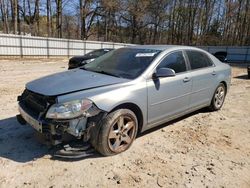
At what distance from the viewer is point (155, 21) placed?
43.5m

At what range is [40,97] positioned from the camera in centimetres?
329

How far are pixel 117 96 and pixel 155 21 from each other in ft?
139

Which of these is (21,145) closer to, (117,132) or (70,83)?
(70,83)

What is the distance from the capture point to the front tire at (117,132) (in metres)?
3.32

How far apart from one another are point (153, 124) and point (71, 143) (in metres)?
1.39

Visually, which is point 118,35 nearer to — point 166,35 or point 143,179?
point 166,35

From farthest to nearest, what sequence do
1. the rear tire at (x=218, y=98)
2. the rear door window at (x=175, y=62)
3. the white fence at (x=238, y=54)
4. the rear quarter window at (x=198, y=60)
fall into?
the white fence at (x=238, y=54) → the rear tire at (x=218, y=98) → the rear quarter window at (x=198, y=60) → the rear door window at (x=175, y=62)

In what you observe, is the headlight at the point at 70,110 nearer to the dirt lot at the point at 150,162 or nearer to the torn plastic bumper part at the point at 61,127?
the torn plastic bumper part at the point at 61,127

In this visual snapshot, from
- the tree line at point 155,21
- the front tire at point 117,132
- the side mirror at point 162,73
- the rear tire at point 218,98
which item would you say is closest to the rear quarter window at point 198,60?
the rear tire at point 218,98

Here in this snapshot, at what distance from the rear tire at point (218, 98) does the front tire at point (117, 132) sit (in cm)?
271

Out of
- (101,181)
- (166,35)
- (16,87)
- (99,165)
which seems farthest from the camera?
(166,35)

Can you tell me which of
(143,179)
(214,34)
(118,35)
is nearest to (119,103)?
(143,179)

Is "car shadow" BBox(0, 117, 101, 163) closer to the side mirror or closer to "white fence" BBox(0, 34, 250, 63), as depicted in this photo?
the side mirror

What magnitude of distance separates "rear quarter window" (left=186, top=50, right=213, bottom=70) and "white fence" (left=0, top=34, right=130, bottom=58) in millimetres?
17522
